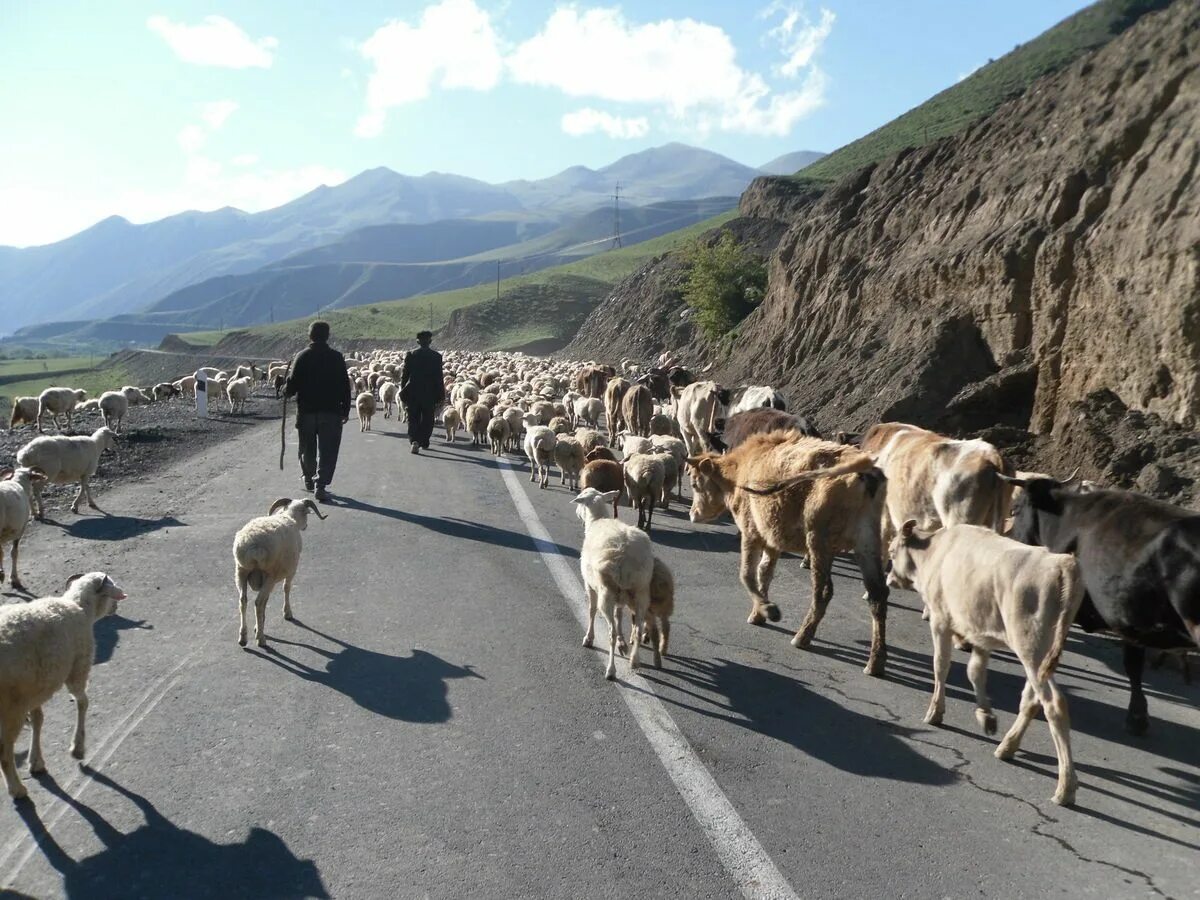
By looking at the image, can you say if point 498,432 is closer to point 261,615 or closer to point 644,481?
point 644,481

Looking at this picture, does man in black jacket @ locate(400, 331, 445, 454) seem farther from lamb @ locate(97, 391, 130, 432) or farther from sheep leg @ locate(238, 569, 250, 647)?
lamb @ locate(97, 391, 130, 432)

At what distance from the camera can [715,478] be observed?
8.88 metres

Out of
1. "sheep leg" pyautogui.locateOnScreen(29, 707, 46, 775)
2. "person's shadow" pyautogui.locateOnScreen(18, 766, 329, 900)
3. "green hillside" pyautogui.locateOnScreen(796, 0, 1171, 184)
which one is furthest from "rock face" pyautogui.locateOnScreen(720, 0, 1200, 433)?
"green hillside" pyautogui.locateOnScreen(796, 0, 1171, 184)

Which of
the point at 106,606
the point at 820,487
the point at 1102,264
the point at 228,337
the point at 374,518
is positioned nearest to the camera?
the point at 106,606

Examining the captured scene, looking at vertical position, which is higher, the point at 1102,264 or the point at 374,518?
the point at 1102,264

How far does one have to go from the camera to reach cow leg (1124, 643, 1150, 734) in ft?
18.3

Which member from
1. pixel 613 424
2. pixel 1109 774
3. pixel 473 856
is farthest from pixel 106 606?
pixel 613 424

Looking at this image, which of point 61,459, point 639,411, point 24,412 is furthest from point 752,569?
point 24,412

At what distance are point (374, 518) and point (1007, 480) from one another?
7.66 m

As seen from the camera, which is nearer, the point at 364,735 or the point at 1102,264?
the point at 364,735

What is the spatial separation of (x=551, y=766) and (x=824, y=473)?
3.48 metres

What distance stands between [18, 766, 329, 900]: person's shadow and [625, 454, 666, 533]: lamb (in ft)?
24.1

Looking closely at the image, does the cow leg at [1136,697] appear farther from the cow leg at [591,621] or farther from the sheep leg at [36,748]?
the sheep leg at [36,748]

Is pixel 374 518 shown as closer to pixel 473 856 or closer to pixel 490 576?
pixel 490 576
